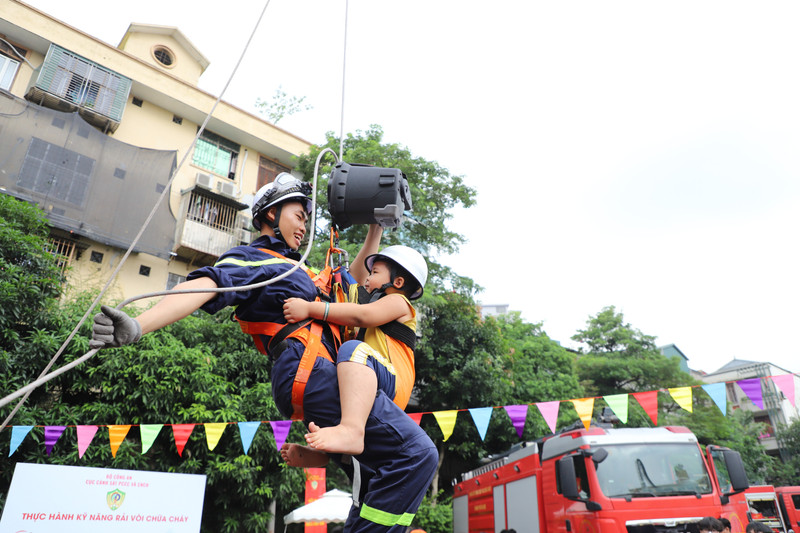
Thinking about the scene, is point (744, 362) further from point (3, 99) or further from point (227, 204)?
point (3, 99)

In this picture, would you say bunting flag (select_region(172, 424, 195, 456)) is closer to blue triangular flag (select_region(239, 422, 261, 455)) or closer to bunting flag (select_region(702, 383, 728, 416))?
blue triangular flag (select_region(239, 422, 261, 455))

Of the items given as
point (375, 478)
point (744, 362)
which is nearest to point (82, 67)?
point (375, 478)

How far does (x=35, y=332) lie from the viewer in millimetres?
8523

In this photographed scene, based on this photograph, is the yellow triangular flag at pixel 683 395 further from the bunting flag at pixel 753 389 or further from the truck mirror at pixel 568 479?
the truck mirror at pixel 568 479

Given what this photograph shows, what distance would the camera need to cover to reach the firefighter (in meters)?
1.76

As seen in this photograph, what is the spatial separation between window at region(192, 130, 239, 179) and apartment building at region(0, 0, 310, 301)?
1.3 inches

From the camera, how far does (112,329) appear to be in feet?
5.40

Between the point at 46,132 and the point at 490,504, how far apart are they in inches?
497

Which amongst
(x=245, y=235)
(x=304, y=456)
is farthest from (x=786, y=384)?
(x=245, y=235)

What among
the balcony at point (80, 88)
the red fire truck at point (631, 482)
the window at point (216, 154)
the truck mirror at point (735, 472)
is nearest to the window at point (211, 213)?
the window at point (216, 154)

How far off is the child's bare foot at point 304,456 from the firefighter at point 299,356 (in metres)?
0.11

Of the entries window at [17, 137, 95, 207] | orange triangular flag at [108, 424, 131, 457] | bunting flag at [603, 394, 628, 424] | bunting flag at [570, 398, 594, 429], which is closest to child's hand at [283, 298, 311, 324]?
bunting flag at [570, 398, 594, 429]

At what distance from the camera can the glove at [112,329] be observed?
162 cm

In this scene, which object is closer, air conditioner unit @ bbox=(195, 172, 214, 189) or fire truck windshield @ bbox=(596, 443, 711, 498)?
fire truck windshield @ bbox=(596, 443, 711, 498)
